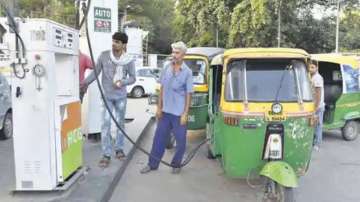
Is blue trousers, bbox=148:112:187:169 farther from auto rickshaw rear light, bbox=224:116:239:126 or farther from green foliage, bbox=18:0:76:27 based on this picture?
green foliage, bbox=18:0:76:27

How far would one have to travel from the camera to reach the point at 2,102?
31.7 feet

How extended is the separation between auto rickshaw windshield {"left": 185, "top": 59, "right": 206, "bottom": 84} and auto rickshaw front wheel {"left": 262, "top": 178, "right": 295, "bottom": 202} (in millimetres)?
4937

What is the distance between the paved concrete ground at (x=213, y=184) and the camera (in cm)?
653

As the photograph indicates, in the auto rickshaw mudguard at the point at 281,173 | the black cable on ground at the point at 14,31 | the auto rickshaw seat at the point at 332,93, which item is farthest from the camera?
the auto rickshaw seat at the point at 332,93

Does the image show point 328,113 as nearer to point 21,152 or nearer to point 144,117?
point 144,117

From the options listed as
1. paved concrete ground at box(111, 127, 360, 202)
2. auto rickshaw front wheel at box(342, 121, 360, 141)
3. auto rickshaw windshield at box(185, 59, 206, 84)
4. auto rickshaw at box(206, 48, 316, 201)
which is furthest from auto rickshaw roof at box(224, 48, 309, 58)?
Answer: auto rickshaw front wheel at box(342, 121, 360, 141)

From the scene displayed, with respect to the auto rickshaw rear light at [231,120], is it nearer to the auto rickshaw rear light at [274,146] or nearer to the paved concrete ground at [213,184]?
the auto rickshaw rear light at [274,146]

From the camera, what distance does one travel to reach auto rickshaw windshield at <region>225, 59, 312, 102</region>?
5.99 m

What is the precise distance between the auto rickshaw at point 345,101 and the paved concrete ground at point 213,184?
2.00 metres

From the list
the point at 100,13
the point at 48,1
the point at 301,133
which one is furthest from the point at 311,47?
the point at 48,1

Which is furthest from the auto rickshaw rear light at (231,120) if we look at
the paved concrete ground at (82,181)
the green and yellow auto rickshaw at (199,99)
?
the green and yellow auto rickshaw at (199,99)

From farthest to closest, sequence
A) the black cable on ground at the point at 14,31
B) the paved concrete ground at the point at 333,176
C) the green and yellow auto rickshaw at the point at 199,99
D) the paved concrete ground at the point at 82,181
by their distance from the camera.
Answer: the green and yellow auto rickshaw at the point at 199,99 < the paved concrete ground at the point at 333,176 < the paved concrete ground at the point at 82,181 < the black cable on ground at the point at 14,31

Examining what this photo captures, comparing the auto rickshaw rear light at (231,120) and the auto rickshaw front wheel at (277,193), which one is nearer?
the auto rickshaw front wheel at (277,193)

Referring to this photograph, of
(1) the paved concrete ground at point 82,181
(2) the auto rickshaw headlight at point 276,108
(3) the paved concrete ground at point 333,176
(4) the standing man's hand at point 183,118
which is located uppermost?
(2) the auto rickshaw headlight at point 276,108
